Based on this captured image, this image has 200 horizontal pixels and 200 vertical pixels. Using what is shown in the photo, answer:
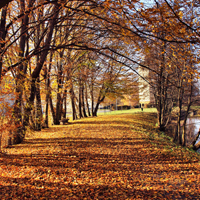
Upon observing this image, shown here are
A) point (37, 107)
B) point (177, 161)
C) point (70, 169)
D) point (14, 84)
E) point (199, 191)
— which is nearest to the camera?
point (199, 191)

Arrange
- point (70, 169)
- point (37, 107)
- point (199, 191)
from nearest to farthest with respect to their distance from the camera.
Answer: point (199, 191)
point (70, 169)
point (37, 107)

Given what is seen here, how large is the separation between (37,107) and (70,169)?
509 cm

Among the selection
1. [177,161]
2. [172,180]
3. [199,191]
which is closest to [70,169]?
[172,180]

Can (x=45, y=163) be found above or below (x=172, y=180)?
above

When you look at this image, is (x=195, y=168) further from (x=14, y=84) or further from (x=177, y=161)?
(x=14, y=84)

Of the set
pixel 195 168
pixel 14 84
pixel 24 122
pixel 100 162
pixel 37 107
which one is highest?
pixel 14 84

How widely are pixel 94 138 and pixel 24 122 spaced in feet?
11.8

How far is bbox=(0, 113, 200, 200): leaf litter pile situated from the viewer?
435 centimetres

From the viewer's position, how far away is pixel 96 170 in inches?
220

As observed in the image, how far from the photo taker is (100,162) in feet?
20.3

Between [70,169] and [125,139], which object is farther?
[125,139]

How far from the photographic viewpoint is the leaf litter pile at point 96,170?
4.35 meters

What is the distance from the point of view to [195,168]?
20.6 feet

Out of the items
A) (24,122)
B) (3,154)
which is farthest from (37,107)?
(3,154)
